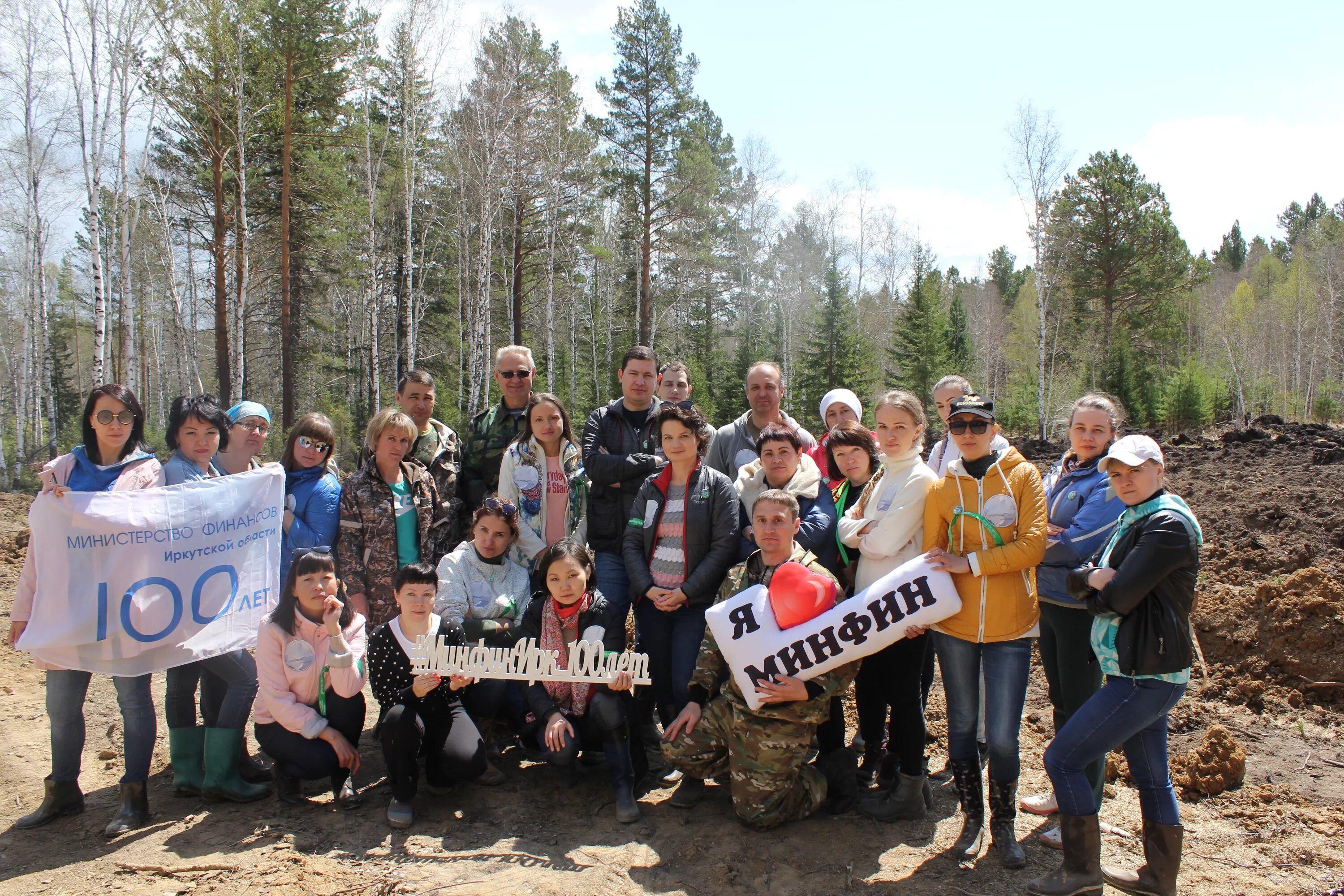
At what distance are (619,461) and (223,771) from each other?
2.77 m

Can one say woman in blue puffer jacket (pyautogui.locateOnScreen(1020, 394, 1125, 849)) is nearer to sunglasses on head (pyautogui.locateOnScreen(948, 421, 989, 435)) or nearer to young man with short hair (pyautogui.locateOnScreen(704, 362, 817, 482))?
sunglasses on head (pyautogui.locateOnScreen(948, 421, 989, 435))

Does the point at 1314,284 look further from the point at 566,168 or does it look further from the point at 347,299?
the point at 347,299

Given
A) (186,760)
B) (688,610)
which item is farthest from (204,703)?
(688,610)

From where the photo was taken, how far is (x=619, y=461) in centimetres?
461

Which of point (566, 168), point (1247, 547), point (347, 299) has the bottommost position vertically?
point (1247, 547)

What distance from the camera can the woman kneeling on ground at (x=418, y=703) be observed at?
13.0 ft

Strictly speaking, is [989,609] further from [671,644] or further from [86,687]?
[86,687]

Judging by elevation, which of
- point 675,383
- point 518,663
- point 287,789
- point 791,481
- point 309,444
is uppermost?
point 675,383

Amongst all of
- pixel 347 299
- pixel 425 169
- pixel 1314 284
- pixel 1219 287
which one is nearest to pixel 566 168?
pixel 425 169

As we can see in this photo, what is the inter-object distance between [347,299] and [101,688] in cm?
2416

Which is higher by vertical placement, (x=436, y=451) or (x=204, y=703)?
(x=436, y=451)

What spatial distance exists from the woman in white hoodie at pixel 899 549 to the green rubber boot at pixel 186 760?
12.0ft

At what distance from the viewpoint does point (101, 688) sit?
19.9 ft

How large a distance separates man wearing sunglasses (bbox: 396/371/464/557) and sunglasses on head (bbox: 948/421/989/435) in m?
3.20
